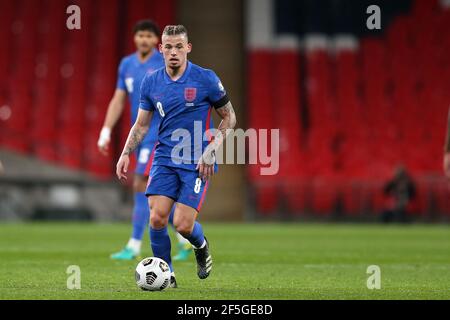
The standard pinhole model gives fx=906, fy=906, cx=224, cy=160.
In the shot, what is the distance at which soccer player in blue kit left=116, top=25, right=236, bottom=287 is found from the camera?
6867 millimetres

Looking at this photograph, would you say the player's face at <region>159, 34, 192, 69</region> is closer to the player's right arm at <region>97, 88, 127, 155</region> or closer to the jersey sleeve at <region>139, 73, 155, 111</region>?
the jersey sleeve at <region>139, 73, 155, 111</region>

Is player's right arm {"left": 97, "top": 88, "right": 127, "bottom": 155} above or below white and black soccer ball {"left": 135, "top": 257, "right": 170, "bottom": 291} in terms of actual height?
above

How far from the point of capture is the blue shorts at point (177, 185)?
6.88 meters

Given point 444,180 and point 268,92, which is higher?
point 268,92

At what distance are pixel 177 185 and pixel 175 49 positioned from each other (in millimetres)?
1034

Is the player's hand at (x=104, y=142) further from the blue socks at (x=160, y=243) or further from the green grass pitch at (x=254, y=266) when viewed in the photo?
the blue socks at (x=160, y=243)

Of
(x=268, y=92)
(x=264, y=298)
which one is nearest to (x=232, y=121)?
(x=264, y=298)

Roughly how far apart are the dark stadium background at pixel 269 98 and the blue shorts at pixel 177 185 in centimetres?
1550

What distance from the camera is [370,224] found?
22.3 meters

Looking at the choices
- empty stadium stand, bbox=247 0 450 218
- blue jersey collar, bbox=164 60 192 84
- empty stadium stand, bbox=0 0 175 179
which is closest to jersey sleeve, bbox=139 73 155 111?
blue jersey collar, bbox=164 60 192 84

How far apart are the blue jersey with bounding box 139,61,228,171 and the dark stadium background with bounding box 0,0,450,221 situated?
15.5 metres
